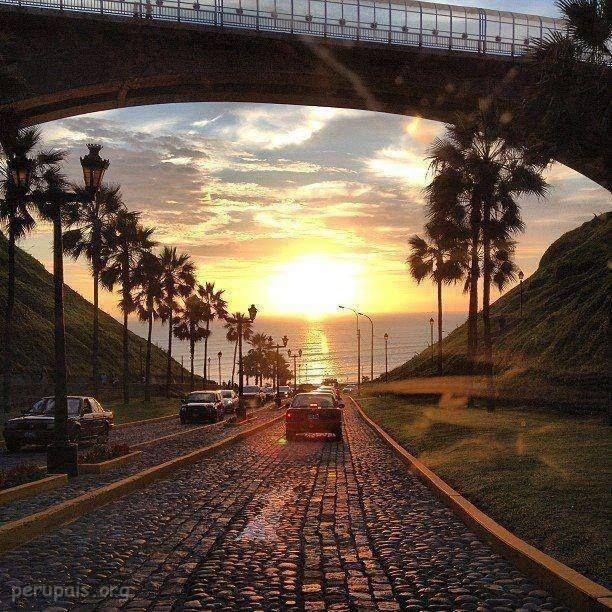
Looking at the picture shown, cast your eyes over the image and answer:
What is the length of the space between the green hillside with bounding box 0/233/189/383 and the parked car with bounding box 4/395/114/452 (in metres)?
37.2

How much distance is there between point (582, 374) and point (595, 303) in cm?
1290

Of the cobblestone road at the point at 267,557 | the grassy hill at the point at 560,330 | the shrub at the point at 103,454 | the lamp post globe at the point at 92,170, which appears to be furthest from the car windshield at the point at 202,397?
the cobblestone road at the point at 267,557

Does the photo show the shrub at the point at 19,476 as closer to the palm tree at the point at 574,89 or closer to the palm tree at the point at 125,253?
the palm tree at the point at 574,89

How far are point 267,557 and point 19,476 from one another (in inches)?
244

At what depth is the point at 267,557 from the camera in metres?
7.75

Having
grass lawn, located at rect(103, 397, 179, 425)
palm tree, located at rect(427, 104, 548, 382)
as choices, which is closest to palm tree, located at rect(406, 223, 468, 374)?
palm tree, located at rect(427, 104, 548, 382)

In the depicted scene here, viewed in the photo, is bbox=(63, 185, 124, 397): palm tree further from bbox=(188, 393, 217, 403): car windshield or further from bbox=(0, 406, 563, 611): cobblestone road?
bbox=(0, 406, 563, 611): cobblestone road

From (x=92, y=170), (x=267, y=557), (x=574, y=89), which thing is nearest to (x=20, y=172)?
(x=92, y=170)

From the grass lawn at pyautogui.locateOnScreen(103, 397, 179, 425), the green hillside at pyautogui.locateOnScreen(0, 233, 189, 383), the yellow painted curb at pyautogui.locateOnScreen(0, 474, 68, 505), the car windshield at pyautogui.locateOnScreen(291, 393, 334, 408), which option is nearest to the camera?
the yellow painted curb at pyautogui.locateOnScreen(0, 474, 68, 505)

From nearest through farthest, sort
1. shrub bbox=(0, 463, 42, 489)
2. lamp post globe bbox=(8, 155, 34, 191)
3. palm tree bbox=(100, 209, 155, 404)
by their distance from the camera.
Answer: shrub bbox=(0, 463, 42, 489), lamp post globe bbox=(8, 155, 34, 191), palm tree bbox=(100, 209, 155, 404)

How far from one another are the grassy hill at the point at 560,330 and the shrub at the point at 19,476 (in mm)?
19045

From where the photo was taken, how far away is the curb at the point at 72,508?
8.30m

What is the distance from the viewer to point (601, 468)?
40.2 feet

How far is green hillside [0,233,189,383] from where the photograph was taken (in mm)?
72250
